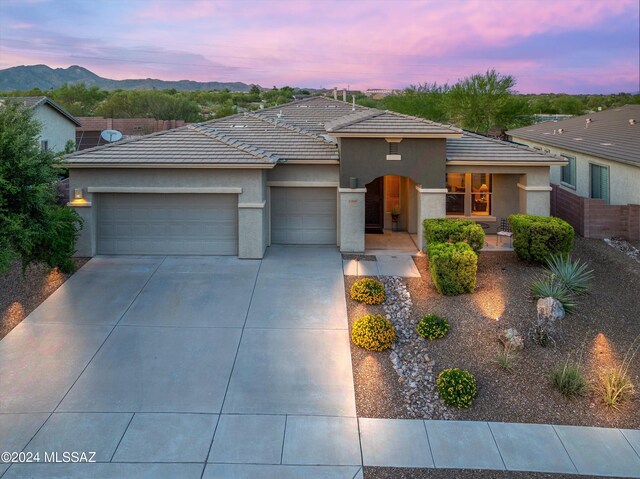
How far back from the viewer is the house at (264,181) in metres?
16.9

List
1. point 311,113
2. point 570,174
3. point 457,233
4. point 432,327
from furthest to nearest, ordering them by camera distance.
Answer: point 570,174
point 311,113
point 457,233
point 432,327

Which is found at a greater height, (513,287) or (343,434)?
(513,287)

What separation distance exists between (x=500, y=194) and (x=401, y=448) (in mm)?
13704

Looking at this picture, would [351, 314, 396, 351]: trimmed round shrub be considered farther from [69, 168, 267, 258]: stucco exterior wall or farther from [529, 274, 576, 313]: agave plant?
[69, 168, 267, 258]: stucco exterior wall

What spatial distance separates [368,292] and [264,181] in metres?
5.81

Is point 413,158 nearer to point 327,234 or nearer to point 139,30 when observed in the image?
point 327,234

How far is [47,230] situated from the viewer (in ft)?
41.5

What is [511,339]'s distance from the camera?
11016mm

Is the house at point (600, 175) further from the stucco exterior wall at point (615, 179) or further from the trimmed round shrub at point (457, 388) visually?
the trimmed round shrub at point (457, 388)

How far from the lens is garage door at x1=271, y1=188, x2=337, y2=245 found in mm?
18594

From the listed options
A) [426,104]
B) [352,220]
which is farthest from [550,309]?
[426,104]

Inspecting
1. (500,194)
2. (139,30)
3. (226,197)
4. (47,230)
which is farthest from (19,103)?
(139,30)

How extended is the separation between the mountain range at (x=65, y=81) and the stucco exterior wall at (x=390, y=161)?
76583mm

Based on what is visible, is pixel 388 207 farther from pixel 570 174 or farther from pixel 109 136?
pixel 109 136
